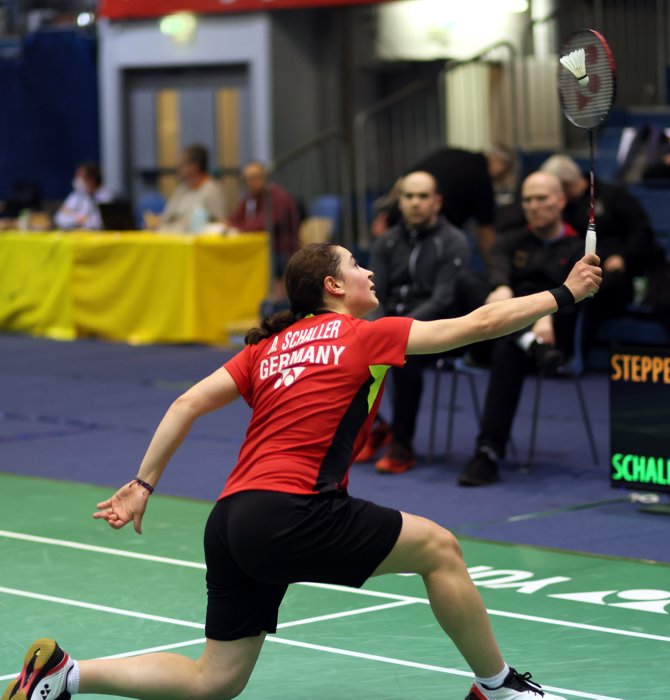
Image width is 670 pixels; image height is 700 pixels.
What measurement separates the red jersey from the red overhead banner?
13.3 m

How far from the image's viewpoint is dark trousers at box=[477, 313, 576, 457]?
873 cm

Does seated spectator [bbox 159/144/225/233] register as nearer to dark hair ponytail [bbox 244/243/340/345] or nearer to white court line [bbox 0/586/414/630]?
white court line [bbox 0/586/414/630]

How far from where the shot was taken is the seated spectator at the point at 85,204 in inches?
680

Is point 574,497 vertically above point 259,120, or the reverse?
point 259,120

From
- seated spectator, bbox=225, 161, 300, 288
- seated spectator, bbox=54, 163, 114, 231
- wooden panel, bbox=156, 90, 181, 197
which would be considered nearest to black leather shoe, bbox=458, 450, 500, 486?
seated spectator, bbox=225, 161, 300, 288

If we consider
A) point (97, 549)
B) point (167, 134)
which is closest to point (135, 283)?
point (167, 134)

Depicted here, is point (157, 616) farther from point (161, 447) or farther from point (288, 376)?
point (288, 376)

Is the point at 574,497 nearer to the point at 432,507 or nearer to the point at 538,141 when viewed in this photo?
the point at 432,507

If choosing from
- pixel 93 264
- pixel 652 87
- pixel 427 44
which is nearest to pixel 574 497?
pixel 93 264

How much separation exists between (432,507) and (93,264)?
8502 millimetres

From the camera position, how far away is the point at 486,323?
4.52 metres

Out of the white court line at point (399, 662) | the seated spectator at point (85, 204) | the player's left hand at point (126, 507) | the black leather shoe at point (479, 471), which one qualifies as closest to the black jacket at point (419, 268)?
the black leather shoe at point (479, 471)

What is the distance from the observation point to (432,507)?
814cm

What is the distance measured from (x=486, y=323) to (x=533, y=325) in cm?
443
